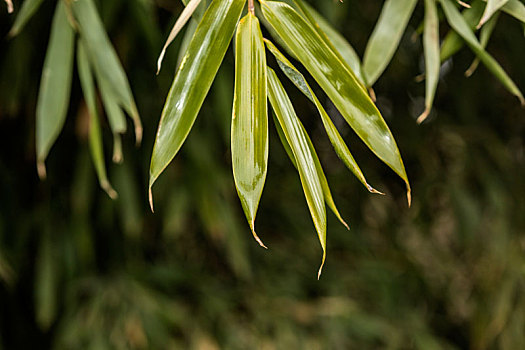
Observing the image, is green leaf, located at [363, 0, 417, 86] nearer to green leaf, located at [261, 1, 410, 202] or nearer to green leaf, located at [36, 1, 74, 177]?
green leaf, located at [261, 1, 410, 202]

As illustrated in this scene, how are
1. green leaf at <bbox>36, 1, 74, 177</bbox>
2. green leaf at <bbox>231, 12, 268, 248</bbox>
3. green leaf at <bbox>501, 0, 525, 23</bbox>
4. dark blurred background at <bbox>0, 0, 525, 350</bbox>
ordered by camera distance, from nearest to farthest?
green leaf at <bbox>231, 12, 268, 248</bbox>
green leaf at <bbox>501, 0, 525, 23</bbox>
green leaf at <bbox>36, 1, 74, 177</bbox>
dark blurred background at <bbox>0, 0, 525, 350</bbox>

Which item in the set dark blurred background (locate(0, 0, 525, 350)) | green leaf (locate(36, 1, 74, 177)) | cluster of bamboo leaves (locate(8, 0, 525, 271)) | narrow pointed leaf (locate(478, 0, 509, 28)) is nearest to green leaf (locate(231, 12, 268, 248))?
cluster of bamboo leaves (locate(8, 0, 525, 271))

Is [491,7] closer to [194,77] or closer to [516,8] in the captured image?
[516,8]

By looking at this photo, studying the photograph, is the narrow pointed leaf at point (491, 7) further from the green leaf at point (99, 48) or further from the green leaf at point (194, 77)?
the green leaf at point (99, 48)

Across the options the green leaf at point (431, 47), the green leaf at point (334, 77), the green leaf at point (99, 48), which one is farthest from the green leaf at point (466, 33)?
the green leaf at point (99, 48)

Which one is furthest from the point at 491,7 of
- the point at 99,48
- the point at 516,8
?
the point at 99,48

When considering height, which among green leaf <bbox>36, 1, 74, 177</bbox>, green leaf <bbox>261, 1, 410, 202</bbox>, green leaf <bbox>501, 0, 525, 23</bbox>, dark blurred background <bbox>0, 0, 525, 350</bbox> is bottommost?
dark blurred background <bbox>0, 0, 525, 350</bbox>
